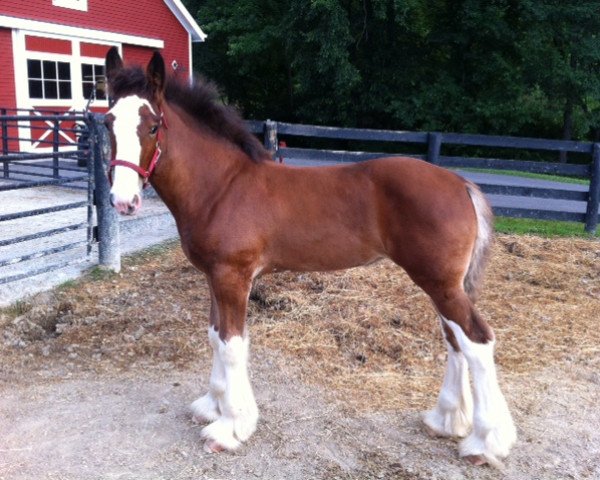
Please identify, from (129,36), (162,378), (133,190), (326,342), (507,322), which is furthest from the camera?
(129,36)

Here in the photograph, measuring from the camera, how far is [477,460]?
302 cm

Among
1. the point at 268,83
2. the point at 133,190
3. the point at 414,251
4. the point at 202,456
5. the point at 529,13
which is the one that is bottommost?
the point at 202,456

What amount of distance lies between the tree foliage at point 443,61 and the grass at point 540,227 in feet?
41.2

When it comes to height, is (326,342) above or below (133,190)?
below

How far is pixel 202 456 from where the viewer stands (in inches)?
122

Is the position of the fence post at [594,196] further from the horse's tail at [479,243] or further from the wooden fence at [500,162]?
the horse's tail at [479,243]

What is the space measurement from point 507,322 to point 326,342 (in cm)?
164

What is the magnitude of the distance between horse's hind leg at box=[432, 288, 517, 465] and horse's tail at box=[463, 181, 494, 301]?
218 mm

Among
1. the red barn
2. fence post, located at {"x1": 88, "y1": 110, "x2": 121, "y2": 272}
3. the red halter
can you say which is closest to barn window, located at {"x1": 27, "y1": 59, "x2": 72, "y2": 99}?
the red barn

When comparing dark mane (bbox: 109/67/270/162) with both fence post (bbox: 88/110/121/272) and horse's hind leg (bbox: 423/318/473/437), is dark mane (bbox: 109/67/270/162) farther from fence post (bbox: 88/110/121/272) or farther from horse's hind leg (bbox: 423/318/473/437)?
fence post (bbox: 88/110/121/272)

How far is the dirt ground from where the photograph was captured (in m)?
3.05

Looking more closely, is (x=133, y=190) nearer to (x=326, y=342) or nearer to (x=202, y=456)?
(x=202, y=456)

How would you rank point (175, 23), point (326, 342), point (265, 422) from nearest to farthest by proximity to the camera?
1. point (265, 422)
2. point (326, 342)
3. point (175, 23)

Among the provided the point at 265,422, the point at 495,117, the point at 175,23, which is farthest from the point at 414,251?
the point at 495,117
